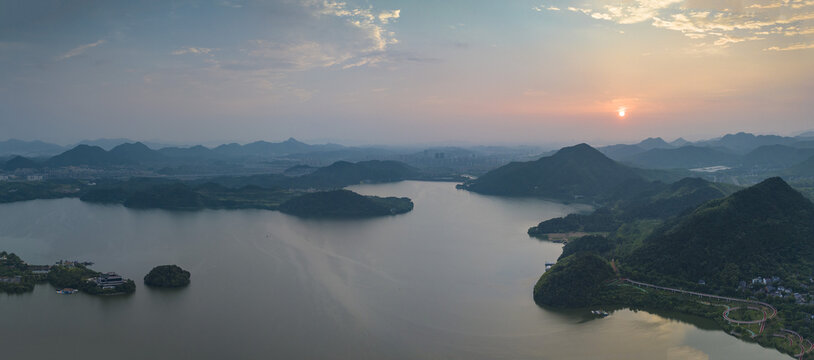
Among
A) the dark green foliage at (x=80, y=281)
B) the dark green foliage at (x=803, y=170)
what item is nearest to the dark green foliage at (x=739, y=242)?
the dark green foliage at (x=80, y=281)

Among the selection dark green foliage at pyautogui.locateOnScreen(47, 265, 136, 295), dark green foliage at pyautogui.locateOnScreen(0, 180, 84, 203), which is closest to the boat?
dark green foliage at pyautogui.locateOnScreen(47, 265, 136, 295)

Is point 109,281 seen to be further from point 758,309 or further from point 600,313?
point 758,309

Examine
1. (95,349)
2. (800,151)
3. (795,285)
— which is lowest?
(95,349)

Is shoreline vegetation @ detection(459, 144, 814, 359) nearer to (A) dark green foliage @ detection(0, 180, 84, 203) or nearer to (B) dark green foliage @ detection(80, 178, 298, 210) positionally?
(B) dark green foliage @ detection(80, 178, 298, 210)

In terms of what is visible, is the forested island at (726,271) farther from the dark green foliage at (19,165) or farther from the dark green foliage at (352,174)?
the dark green foliage at (19,165)

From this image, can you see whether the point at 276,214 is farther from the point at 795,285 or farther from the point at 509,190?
the point at 795,285

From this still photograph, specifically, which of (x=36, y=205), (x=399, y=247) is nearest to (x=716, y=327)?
(x=399, y=247)
